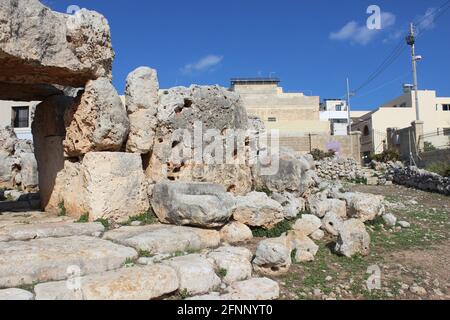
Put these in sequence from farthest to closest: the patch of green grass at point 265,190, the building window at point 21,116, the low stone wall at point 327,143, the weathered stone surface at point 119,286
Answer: the building window at point 21,116 → the low stone wall at point 327,143 → the patch of green grass at point 265,190 → the weathered stone surface at point 119,286

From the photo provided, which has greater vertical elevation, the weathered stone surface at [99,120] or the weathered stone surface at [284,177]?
the weathered stone surface at [99,120]

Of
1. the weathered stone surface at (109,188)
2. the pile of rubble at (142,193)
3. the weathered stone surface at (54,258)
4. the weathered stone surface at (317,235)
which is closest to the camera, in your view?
the weathered stone surface at (54,258)

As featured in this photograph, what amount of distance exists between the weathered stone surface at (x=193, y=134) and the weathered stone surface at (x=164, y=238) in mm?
1516

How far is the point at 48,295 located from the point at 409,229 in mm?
6413

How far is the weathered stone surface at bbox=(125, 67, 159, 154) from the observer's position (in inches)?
284

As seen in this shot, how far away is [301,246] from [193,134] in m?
2.97

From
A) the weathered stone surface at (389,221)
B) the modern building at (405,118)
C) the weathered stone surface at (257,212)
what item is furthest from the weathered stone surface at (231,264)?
the modern building at (405,118)

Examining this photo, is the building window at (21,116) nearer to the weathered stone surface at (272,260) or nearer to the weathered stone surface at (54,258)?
the weathered stone surface at (54,258)

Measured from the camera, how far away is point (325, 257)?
5.95 meters

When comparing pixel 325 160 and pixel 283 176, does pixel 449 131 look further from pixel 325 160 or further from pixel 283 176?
pixel 283 176

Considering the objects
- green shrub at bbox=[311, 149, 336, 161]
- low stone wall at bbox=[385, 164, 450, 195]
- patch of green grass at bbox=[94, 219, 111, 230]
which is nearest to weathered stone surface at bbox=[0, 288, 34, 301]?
patch of green grass at bbox=[94, 219, 111, 230]

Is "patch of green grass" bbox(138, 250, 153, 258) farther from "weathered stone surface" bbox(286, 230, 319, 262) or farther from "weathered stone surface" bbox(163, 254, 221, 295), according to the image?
"weathered stone surface" bbox(286, 230, 319, 262)

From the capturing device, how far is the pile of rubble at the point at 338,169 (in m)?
18.7

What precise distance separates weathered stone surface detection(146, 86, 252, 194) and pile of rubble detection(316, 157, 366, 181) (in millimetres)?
11509
